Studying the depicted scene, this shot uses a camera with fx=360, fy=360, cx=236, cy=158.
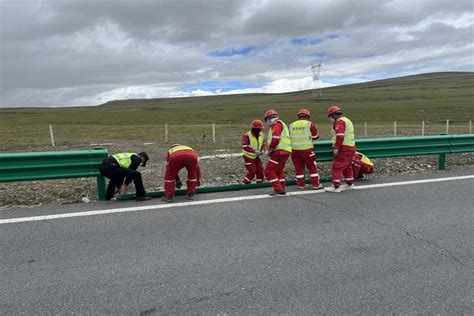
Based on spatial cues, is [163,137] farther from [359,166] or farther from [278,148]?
[359,166]

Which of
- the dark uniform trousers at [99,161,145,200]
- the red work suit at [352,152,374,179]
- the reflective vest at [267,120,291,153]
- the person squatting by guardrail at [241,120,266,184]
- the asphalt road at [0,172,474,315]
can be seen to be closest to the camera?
the asphalt road at [0,172,474,315]

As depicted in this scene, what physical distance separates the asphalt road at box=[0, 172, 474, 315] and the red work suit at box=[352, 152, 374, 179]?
1.63 metres

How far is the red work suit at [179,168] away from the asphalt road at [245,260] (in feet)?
1.96

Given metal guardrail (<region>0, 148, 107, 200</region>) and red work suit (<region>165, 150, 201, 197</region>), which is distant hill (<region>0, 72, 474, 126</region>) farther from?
metal guardrail (<region>0, 148, 107, 200</region>)

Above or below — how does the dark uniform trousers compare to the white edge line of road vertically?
above

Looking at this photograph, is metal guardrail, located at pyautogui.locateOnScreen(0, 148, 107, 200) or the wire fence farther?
the wire fence

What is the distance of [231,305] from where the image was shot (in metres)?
3.01

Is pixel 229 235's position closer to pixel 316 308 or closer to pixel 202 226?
pixel 202 226

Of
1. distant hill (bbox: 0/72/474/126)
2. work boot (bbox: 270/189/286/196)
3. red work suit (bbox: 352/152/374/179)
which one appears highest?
distant hill (bbox: 0/72/474/126)

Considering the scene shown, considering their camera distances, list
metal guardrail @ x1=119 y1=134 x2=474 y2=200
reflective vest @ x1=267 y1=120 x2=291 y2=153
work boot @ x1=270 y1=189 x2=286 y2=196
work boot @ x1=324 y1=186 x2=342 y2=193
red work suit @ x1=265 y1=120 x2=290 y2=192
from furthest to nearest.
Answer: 1. metal guardrail @ x1=119 y1=134 x2=474 y2=200
2. reflective vest @ x1=267 y1=120 x2=291 y2=153
3. red work suit @ x1=265 y1=120 x2=290 y2=192
4. work boot @ x1=324 y1=186 x2=342 y2=193
5. work boot @ x1=270 y1=189 x2=286 y2=196

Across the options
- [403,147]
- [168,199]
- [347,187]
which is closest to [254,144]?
[347,187]

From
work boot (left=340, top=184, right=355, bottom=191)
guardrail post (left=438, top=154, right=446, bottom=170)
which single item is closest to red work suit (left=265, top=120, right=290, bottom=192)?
work boot (left=340, top=184, right=355, bottom=191)

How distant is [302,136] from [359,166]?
4.44 ft

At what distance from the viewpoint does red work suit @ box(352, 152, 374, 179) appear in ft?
24.0
